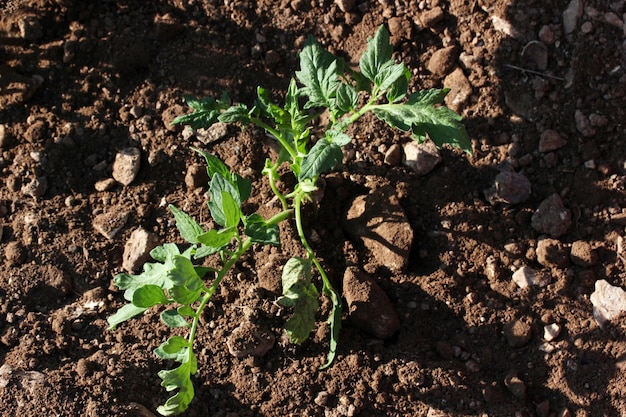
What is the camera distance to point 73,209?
331 centimetres

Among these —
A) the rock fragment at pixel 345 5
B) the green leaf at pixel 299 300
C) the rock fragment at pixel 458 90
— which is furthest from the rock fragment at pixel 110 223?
the rock fragment at pixel 458 90

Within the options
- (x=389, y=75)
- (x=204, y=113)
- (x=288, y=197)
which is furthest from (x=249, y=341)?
(x=389, y=75)

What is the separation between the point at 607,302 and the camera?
2914 mm

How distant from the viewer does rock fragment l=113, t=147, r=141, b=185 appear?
3324 mm

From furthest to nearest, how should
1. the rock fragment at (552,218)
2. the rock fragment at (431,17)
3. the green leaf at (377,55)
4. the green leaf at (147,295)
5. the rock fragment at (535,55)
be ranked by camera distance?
the rock fragment at (431,17) < the rock fragment at (535,55) < the rock fragment at (552,218) < the green leaf at (377,55) < the green leaf at (147,295)

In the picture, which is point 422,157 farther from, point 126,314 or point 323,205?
point 126,314

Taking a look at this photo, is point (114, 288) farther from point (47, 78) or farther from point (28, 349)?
point (47, 78)

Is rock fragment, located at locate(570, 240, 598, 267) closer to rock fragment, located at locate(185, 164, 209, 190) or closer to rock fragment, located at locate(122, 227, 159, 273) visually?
rock fragment, located at locate(185, 164, 209, 190)

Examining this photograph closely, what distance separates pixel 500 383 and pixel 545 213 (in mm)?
736

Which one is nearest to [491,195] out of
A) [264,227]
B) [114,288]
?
[264,227]

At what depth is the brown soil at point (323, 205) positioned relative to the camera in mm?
2869

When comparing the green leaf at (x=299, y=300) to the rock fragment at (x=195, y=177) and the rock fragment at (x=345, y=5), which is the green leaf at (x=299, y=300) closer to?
the rock fragment at (x=195, y=177)

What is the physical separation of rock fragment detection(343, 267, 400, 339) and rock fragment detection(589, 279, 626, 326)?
2.61 feet

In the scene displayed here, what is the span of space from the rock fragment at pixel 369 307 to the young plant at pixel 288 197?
0.10 meters
